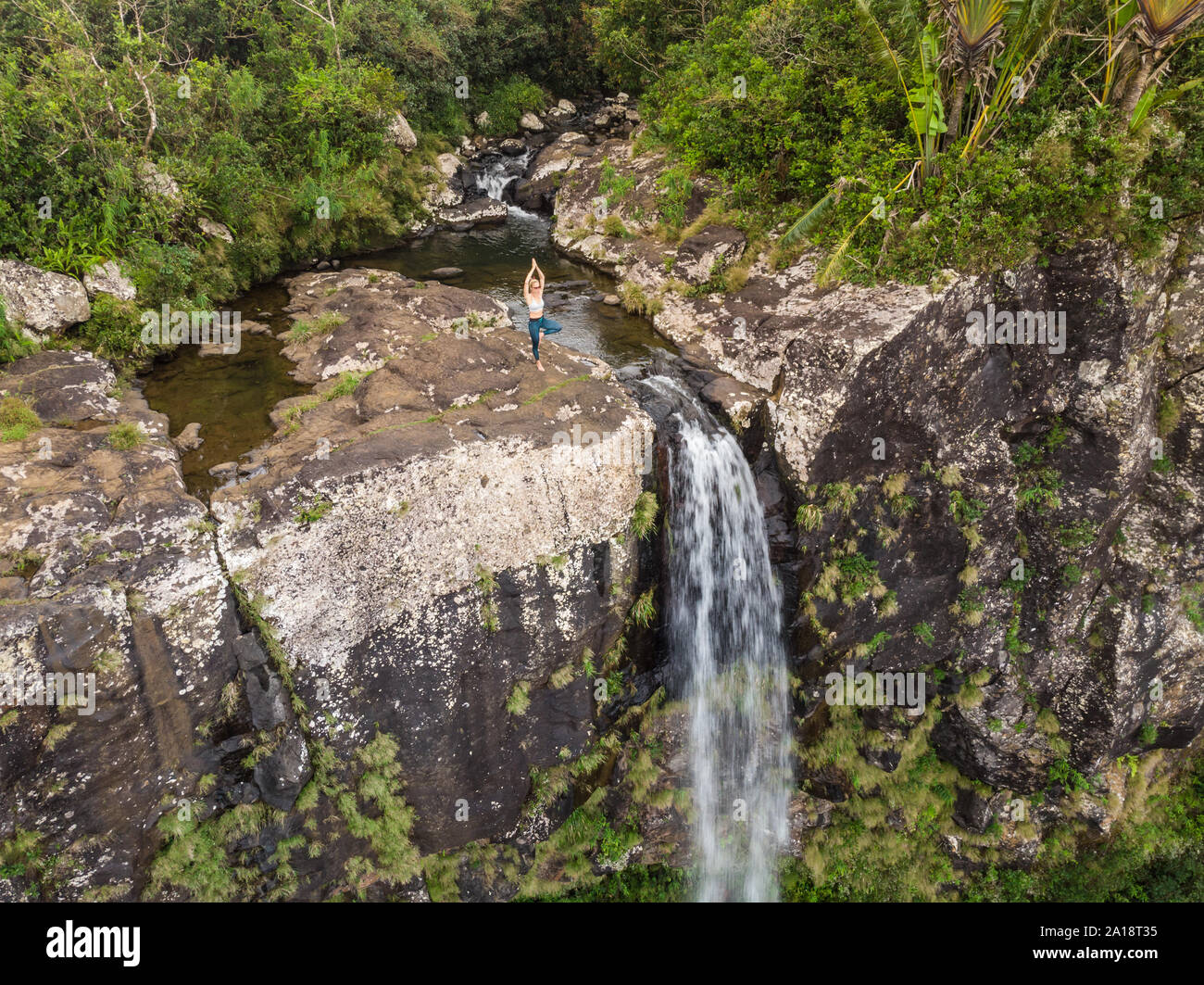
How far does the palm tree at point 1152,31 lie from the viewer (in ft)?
32.3

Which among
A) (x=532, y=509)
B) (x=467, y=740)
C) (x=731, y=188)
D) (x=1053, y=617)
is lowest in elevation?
(x=467, y=740)

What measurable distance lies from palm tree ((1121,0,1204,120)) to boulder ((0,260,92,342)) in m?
19.9

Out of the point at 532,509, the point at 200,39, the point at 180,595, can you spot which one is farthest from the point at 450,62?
the point at 180,595

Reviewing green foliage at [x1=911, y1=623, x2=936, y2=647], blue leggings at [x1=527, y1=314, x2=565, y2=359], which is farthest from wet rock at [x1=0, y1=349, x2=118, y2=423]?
green foliage at [x1=911, y1=623, x2=936, y2=647]

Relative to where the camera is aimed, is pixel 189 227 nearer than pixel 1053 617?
No

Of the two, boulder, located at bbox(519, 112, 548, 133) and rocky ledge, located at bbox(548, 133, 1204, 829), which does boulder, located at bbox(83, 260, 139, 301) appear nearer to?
rocky ledge, located at bbox(548, 133, 1204, 829)

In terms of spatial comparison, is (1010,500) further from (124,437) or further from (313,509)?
(124,437)

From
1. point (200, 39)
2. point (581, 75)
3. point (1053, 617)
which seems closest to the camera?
point (1053, 617)

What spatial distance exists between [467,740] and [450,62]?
2662 centimetres

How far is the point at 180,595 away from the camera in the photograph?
9.02 meters

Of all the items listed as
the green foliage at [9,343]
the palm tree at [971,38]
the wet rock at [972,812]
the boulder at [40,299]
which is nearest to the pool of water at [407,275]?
the boulder at [40,299]

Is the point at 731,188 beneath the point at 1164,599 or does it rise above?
above

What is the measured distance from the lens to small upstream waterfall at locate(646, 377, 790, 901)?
12.5m

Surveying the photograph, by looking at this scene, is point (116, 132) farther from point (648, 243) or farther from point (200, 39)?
point (648, 243)
